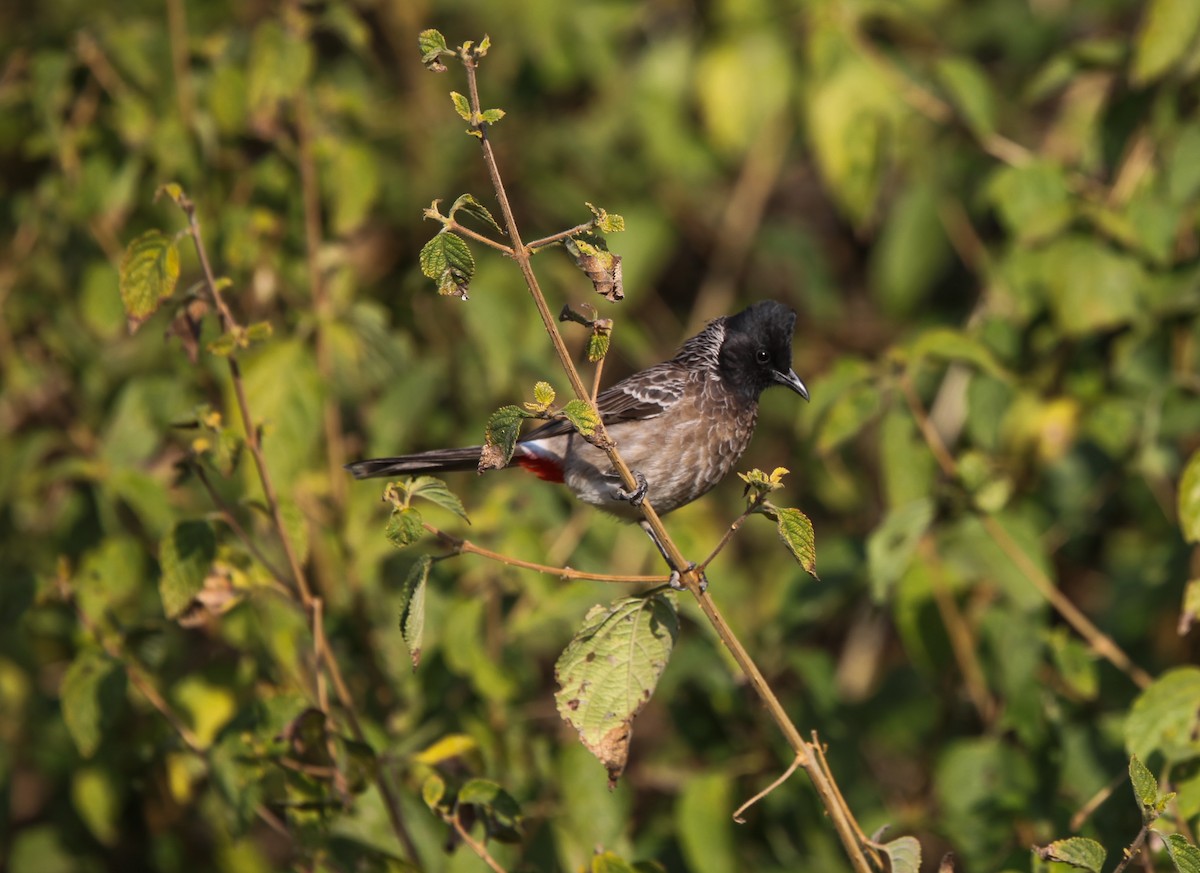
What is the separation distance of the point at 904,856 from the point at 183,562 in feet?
5.68

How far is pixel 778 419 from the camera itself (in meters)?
6.44

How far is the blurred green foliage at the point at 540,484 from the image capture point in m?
3.67

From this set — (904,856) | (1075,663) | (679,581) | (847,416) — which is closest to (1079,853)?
(904,856)

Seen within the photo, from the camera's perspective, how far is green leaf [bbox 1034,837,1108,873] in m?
2.29

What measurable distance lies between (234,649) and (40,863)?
42.0 inches

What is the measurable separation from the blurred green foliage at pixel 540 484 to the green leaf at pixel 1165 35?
1cm

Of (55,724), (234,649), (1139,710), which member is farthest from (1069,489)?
(55,724)

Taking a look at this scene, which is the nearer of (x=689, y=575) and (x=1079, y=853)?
(x=1079, y=853)

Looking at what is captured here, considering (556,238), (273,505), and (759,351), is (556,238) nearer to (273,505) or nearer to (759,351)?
(273,505)

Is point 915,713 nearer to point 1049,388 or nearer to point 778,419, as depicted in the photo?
point 1049,388

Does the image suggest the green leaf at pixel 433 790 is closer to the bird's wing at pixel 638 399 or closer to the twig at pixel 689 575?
the twig at pixel 689 575

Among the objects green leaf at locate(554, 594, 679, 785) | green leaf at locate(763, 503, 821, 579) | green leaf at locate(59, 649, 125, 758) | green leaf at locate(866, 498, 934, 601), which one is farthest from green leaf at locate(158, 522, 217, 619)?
green leaf at locate(866, 498, 934, 601)

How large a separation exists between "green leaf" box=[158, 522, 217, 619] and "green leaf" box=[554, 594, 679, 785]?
3.35 feet

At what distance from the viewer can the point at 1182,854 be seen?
2.28m
